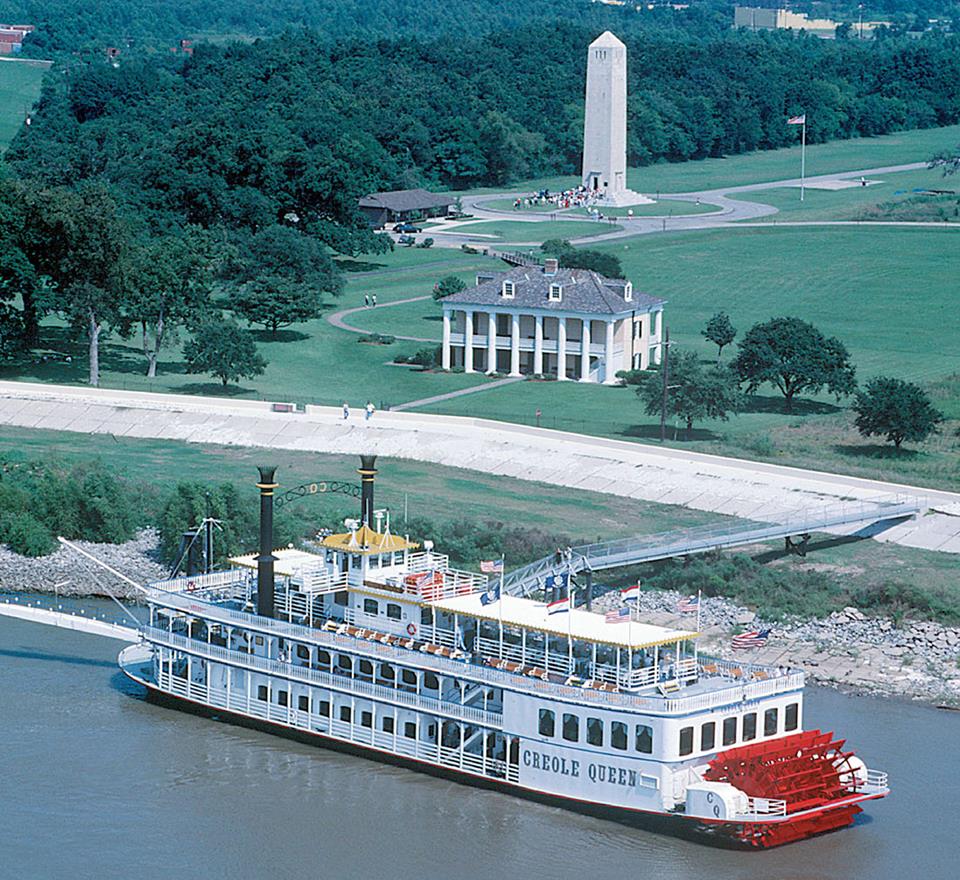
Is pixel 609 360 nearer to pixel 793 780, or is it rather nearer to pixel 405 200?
pixel 793 780

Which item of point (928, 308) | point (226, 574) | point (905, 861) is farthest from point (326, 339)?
point (905, 861)

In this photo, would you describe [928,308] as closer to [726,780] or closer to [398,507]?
[398,507]

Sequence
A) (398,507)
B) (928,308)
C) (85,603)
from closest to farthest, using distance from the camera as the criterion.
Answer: (85,603)
(398,507)
(928,308)

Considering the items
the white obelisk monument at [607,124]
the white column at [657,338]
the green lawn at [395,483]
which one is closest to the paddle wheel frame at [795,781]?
the green lawn at [395,483]

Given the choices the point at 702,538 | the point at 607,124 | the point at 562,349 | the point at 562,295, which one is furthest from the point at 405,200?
the point at 702,538

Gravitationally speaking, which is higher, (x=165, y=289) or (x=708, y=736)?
(x=165, y=289)
